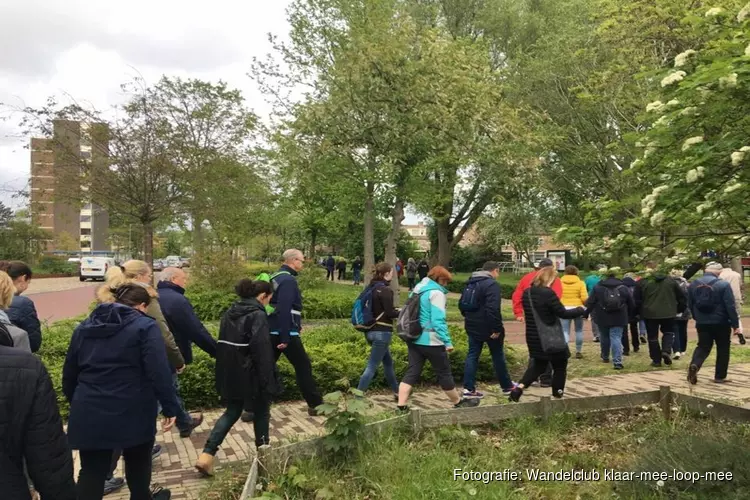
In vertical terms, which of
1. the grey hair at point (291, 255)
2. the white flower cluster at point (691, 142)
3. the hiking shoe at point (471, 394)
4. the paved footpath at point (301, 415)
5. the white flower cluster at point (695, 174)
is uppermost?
the white flower cluster at point (691, 142)

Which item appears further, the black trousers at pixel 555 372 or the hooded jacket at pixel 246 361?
the black trousers at pixel 555 372

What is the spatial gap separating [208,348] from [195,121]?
46.6 feet

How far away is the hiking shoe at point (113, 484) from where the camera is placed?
4188 millimetres

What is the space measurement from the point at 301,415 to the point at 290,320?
127 cm

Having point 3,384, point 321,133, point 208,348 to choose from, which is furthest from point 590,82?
point 3,384

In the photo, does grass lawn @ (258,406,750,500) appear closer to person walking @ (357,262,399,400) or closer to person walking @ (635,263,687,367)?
person walking @ (357,262,399,400)

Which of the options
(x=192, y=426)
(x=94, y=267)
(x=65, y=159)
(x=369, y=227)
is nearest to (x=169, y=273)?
(x=192, y=426)

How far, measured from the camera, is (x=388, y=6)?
18266mm

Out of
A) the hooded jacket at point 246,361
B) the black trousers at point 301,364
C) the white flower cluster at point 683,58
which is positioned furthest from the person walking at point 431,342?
the white flower cluster at point 683,58

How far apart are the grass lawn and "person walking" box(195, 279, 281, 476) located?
2.34 feet

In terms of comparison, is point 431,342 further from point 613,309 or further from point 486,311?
point 613,309

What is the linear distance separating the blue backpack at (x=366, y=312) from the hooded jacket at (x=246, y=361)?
2.04 m

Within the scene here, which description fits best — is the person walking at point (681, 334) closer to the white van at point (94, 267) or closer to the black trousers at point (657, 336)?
the black trousers at point (657, 336)

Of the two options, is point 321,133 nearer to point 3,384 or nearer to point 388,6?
point 388,6
